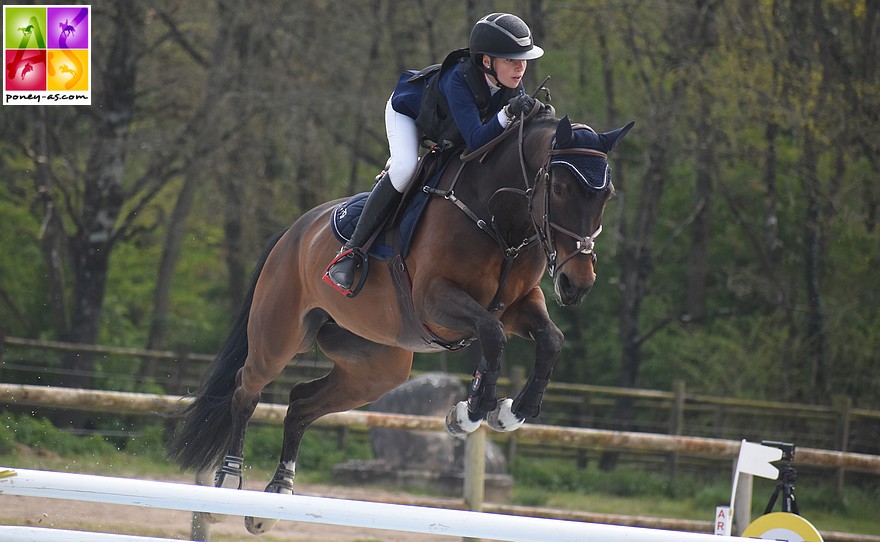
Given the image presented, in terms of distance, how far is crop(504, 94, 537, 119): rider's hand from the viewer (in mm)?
4082

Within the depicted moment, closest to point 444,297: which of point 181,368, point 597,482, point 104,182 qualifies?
point 597,482

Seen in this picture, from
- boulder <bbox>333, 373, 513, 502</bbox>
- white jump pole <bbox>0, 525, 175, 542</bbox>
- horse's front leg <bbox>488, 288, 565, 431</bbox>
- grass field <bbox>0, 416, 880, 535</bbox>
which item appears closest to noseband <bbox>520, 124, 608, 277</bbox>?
horse's front leg <bbox>488, 288, 565, 431</bbox>

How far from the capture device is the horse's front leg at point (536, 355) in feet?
13.2

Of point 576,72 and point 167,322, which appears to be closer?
point 167,322

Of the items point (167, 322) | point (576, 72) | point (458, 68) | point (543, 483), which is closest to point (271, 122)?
point (167, 322)

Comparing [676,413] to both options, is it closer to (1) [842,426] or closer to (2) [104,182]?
(1) [842,426]

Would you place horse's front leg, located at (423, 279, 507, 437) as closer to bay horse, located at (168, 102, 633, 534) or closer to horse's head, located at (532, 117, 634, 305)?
bay horse, located at (168, 102, 633, 534)

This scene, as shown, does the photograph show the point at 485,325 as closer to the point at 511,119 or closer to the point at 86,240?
the point at 511,119

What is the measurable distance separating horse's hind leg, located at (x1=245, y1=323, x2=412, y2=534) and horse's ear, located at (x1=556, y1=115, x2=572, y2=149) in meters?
1.66

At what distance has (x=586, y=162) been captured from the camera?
3732mm

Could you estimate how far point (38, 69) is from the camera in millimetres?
6414

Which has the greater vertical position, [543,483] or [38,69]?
[38,69]

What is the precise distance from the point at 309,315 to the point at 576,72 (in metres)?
13.5

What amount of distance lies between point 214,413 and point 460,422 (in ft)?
6.12
